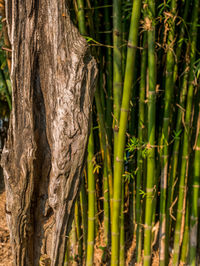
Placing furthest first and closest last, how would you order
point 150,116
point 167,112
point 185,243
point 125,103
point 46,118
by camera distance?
point 185,243 → point 167,112 → point 150,116 → point 125,103 → point 46,118

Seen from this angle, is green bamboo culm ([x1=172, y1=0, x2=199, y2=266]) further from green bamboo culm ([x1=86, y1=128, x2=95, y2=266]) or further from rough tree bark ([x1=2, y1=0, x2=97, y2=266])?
rough tree bark ([x1=2, y1=0, x2=97, y2=266])

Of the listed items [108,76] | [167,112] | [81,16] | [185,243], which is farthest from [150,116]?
[185,243]

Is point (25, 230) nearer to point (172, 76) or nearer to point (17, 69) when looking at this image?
point (17, 69)

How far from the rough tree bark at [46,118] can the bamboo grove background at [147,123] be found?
29cm

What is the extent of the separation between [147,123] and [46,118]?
2.15 feet

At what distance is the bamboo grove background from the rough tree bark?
0.29m

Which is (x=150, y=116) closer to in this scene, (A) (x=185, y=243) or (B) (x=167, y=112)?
(B) (x=167, y=112)

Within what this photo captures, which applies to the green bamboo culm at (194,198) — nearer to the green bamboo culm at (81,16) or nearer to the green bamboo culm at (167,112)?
the green bamboo culm at (167,112)

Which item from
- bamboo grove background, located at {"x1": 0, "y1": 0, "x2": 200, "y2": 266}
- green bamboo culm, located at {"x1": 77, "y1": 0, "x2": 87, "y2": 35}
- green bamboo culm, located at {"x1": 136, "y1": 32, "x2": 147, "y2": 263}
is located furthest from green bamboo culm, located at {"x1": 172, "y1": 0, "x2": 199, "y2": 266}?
green bamboo culm, located at {"x1": 77, "y1": 0, "x2": 87, "y2": 35}

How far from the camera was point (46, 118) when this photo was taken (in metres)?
0.75

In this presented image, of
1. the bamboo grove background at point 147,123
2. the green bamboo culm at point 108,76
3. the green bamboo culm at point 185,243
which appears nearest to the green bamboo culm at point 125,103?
the bamboo grove background at point 147,123

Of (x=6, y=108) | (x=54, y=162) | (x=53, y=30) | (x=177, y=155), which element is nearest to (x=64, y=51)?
(x=53, y=30)

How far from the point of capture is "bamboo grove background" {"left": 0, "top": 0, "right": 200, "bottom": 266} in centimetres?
107

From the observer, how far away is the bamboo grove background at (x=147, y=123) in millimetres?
1073
